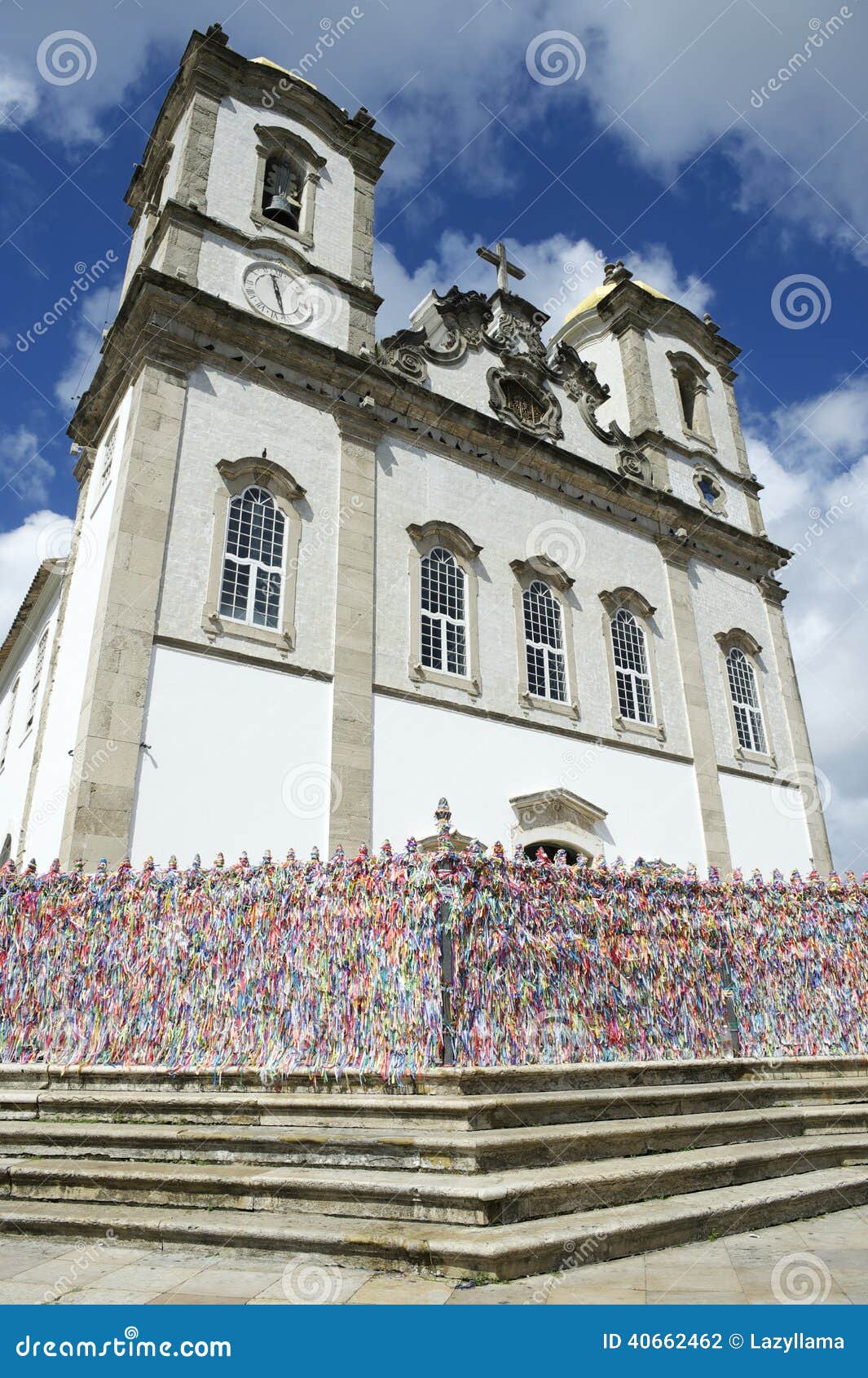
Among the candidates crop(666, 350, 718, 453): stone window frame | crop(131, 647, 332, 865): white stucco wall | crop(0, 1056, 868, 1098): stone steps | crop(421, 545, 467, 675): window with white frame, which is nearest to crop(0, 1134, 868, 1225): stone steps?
crop(0, 1056, 868, 1098): stone steps

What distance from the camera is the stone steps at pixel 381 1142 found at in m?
5.06

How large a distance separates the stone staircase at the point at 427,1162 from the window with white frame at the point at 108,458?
10.5 m

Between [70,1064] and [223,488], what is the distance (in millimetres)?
8949

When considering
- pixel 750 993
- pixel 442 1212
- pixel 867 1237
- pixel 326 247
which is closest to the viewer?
pixel 442 1212

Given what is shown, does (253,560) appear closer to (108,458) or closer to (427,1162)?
(108,458)

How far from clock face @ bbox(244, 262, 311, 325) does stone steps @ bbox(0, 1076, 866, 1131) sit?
13.4 metres

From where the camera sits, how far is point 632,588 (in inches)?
740

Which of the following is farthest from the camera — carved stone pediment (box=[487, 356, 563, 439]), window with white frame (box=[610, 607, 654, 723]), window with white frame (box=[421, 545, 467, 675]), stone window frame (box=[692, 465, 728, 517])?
stone window frame (box=[692, 465, 728, 517])

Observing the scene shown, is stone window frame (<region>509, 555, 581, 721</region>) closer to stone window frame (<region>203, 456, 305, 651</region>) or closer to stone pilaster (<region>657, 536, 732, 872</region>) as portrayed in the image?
stone pilaster (<region>657, 536, 732, 872</region>)

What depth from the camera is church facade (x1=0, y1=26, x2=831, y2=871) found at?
12.3 meters

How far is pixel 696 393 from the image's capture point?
2423 centimetres

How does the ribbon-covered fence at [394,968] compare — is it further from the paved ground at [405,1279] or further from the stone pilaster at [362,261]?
the stone pilaster at [362,261]
